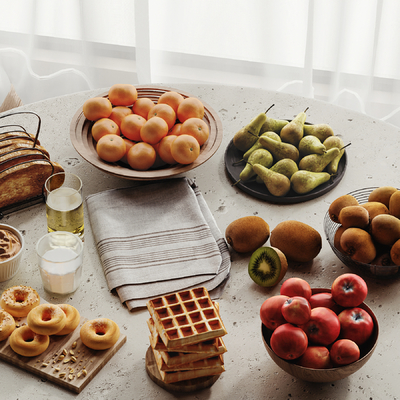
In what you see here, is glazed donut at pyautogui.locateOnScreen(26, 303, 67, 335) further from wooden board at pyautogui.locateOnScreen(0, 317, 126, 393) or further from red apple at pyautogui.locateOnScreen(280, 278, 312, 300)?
red apple at pyautogui.locateOnScreen(280, 278, 312, 300)

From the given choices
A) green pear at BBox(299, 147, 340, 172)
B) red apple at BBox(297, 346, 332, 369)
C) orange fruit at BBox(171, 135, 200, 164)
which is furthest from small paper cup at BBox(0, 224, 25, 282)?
green pear at BBox(299, 147, 340, 172)

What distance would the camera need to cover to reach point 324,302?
0.92 metres

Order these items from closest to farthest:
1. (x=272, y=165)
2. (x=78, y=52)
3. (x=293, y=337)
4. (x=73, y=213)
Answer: (x=293, y=337), (x=73, y=213), (x=272, y=165), (x=78, y=52)

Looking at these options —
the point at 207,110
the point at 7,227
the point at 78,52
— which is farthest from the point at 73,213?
the point at 78,52

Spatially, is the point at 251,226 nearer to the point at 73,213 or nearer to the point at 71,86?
the point at 73,213

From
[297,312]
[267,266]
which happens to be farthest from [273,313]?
[267,266]

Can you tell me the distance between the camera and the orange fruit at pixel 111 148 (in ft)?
4.42

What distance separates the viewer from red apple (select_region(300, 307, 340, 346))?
856 millimetres

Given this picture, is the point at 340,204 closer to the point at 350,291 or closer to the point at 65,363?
the point at 350,291

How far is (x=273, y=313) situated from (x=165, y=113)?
0.75 m

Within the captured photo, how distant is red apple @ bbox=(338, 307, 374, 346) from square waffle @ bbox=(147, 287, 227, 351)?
0.22m

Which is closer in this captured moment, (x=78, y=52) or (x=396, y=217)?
(x=396, y=217)

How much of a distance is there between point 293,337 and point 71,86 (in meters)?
2.64

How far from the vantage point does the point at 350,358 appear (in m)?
0.84
